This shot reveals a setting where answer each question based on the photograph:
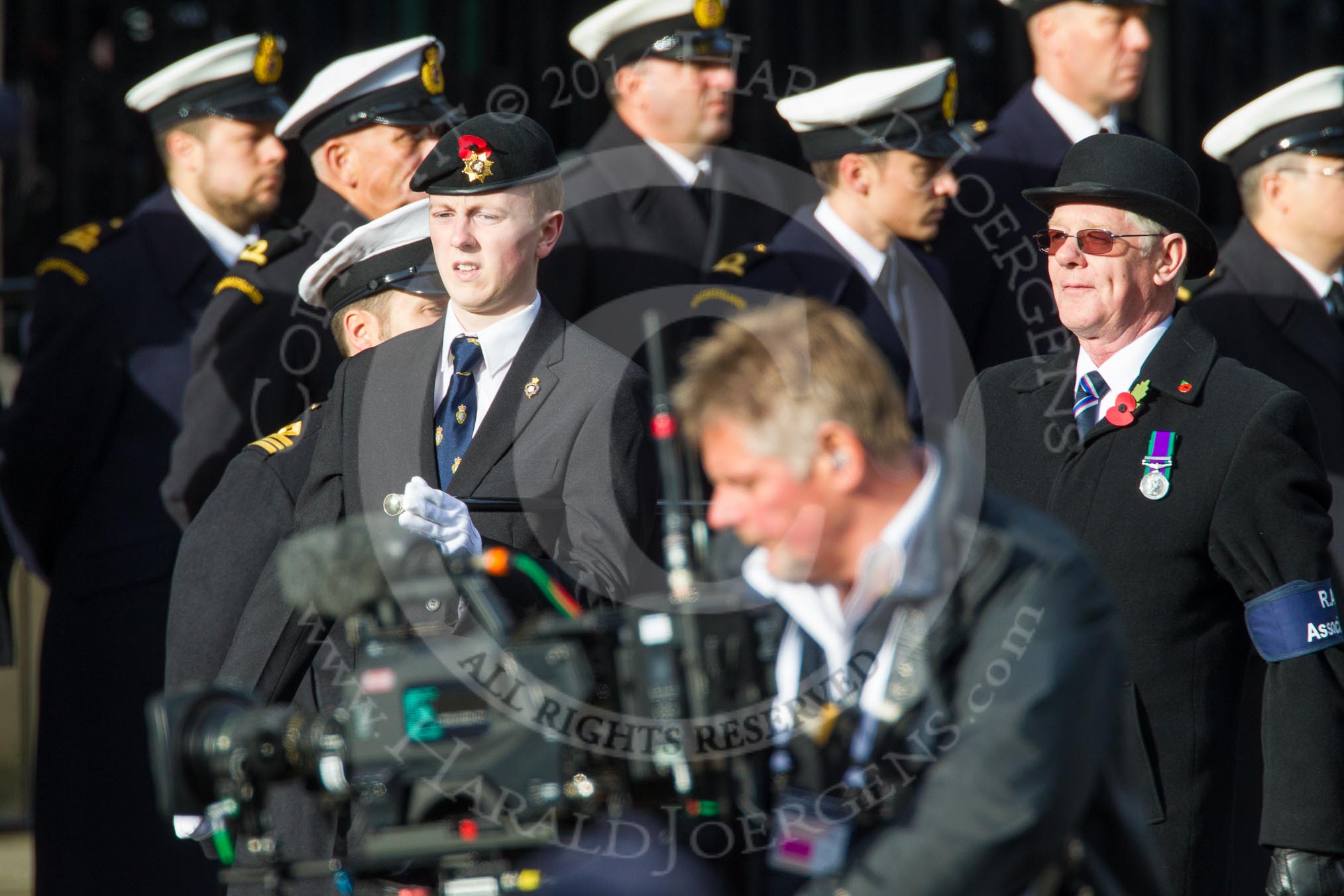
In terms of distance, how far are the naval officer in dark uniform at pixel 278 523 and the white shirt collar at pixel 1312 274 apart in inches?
85.9

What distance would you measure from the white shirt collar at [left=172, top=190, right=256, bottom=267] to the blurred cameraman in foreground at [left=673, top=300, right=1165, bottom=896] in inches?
110

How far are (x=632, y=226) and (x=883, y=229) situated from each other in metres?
0.60

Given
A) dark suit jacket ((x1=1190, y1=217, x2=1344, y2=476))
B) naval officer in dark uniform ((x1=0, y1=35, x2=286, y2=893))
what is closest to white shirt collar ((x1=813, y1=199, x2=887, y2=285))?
dark suit jacket ((x1=1190, y1=217, x2=1344, y2=476))

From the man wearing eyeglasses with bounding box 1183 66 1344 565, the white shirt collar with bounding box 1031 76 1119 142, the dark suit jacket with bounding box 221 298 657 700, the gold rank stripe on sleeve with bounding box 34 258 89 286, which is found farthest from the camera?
the white shirt collar with bounding box 1031 76 1119 142

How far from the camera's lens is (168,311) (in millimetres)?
4719

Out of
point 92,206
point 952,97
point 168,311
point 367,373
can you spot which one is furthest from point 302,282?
point 92,206

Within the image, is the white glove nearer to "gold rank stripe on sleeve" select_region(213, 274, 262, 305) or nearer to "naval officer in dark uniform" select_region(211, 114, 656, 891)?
"naval officer in dark uniform" select_region(211, 114, 656, 891)

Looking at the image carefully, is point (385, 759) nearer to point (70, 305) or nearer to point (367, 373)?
point (367, 373)

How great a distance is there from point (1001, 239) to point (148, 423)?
2.17 metres

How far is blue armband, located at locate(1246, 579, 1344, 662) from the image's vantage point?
10.3 ft

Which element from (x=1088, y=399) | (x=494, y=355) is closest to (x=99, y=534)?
(x=494, y=355)

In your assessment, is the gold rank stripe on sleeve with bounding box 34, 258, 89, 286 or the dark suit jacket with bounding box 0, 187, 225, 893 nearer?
the dark suit jacket with bounding box 0, 187, 225, 893

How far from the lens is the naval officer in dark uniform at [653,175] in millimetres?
4398

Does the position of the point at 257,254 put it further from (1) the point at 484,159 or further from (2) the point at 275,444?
(1) the point at 484,159
